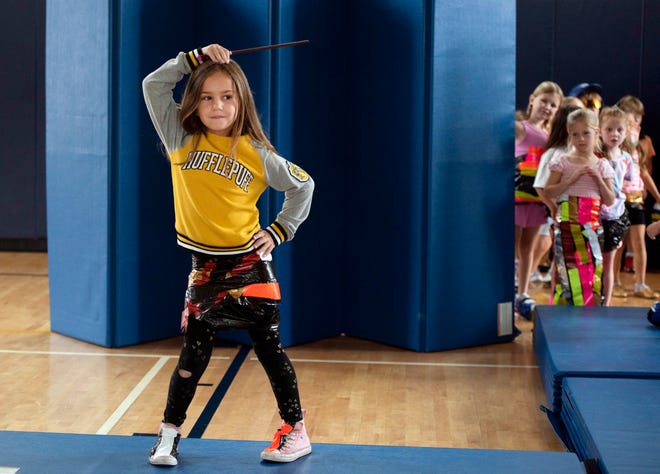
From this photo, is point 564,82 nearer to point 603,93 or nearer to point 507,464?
point 603,93

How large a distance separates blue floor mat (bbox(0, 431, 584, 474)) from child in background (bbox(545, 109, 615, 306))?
236 centimetres

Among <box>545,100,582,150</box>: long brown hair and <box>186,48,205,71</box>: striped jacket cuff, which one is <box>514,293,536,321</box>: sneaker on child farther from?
<box>186,48,205,71</box>: striped jacket cuff

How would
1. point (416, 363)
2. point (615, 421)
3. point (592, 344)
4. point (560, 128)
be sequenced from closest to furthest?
point (615, 421) → point (592, 344) → point (416, 363) → point (560, 128)

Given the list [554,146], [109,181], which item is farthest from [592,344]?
[109,181]

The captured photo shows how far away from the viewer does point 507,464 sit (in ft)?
10.2

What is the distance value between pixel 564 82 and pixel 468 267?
3781mm

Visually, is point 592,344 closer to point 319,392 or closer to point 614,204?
point 319,392

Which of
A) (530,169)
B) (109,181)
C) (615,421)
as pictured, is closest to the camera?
(615,421)

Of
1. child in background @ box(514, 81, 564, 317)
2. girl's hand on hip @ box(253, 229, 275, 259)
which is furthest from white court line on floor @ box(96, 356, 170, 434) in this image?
child in background @ box(514, 81, 564, 317)

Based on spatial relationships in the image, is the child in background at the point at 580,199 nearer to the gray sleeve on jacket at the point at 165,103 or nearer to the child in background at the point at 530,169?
the child in background at the point at 530,169

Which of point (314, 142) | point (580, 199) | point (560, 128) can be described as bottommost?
point (580, 199)

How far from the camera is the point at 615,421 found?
11.0 feet

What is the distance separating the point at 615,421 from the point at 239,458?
1.21 m

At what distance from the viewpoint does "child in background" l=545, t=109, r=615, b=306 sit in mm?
5371
